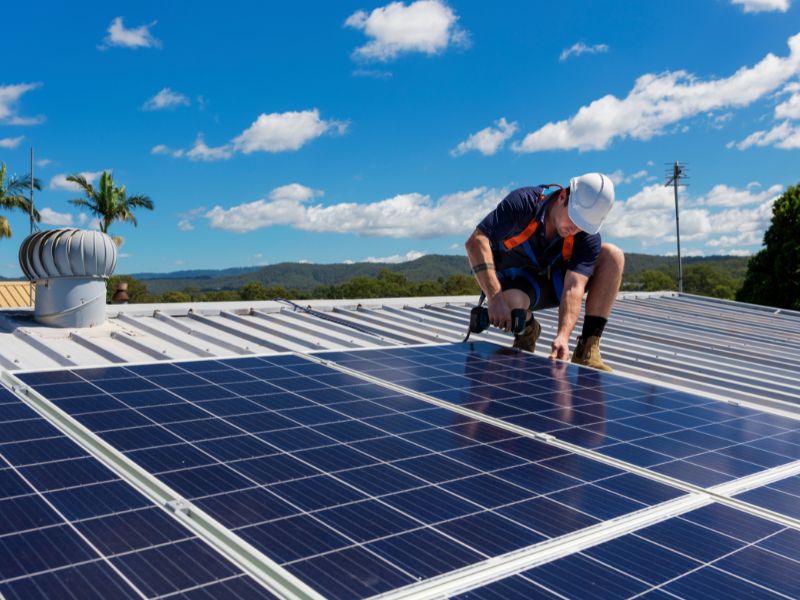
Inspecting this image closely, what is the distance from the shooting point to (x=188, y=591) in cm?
312

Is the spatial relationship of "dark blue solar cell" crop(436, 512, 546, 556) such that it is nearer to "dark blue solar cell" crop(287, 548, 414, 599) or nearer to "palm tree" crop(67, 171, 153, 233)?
"dark blue solar cell" crop(287, 548, 414, 599)

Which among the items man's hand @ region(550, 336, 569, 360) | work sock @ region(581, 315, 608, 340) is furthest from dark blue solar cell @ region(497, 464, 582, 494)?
work sock @ region(581, 315, 608, 340)

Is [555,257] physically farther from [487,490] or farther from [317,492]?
[317,492]

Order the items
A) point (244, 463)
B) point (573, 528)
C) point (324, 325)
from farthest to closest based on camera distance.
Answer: point (324, 325), point (244, 463), point (573, 528)

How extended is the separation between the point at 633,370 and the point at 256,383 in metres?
6.79

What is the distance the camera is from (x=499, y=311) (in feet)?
28.3

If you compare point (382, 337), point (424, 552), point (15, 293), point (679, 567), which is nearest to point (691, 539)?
point (679, 567)

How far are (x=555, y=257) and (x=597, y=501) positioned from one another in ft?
17.4

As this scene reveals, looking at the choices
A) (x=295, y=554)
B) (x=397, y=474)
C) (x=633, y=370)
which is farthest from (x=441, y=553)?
(x=633, y=370)

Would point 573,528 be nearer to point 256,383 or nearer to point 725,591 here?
point 725,591

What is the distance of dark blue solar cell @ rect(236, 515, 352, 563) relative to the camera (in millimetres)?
3488

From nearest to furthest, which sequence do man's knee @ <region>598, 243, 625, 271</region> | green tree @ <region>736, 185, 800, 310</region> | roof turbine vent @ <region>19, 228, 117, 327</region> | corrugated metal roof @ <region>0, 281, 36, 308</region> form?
1. man's knee @ <region>598, 243, 625, 271</region>
2. roof turbine vent @ <region>19, 228, 117, 327</region>
3. corrugated metal roof @ <region>0, 281, 36, 308</region>
4. green tree @ <region>736, 185, 800, 310</region>

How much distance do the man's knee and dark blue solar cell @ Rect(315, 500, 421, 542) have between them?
20.6 ft

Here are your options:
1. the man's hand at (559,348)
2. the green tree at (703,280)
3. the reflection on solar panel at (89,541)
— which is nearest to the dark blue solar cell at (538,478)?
the reflection on solar panel at (89,541)
